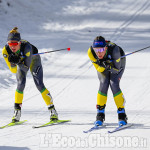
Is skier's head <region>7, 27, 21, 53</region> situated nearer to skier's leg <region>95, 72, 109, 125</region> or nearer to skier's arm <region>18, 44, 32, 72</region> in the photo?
skier's arm <region>18, 44, 32, 72</region>

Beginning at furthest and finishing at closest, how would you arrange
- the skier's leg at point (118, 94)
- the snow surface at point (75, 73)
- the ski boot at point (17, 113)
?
the ski boot at point (17, 113) < the skier's leg at point (118, 94) < the snow surface at point (75, 73)

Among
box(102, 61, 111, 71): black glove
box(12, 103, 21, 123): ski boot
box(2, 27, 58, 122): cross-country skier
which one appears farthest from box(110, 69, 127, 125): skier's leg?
box(12, 103, 21, 123): ski boot

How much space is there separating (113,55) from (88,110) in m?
2.25

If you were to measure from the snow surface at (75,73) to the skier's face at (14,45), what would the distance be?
1.59m

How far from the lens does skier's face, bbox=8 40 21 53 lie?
7.00 meters

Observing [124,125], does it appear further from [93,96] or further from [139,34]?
[139,34]

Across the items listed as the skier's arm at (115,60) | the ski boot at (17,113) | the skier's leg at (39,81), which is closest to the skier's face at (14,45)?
the skier's leg at (39,81)

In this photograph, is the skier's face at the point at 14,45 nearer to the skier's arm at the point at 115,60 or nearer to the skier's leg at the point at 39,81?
the skier's leg at the point at 39,81

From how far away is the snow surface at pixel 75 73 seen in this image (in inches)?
250

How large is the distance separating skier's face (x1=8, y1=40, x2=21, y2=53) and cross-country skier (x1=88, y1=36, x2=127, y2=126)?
1.44 m

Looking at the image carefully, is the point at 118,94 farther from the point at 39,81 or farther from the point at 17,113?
the point at 17,113

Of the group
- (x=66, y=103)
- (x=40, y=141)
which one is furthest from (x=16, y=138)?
(x=66, y=103)

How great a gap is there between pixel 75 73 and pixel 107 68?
16.0 ft

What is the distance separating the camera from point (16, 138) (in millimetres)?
6465
